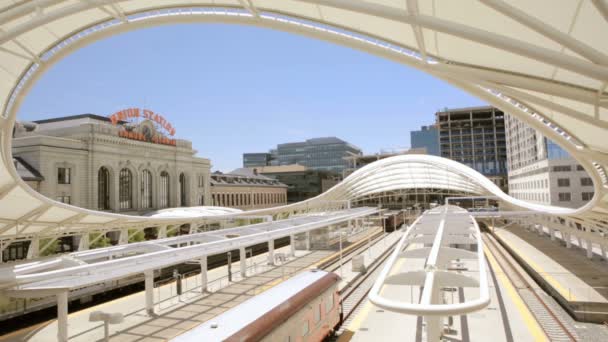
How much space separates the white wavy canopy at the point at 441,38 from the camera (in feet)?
22.7

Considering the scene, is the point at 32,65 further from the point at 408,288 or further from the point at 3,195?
the point at 408,288

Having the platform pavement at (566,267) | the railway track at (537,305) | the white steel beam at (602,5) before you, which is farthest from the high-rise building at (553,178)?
the white steel beam at (602,5)

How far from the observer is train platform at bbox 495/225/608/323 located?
19.8 meters

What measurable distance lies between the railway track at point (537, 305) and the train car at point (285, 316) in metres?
9.20

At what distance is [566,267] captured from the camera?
29375 millimetres

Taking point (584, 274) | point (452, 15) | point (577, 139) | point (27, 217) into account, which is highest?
point (452, 15)

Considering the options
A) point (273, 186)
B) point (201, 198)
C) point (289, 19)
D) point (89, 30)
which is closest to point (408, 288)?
point (289, 19)

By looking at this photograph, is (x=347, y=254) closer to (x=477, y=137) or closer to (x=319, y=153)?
(x=477, y=137)

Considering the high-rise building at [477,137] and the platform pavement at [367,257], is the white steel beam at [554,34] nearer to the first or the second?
the platform pavement at [367,257]

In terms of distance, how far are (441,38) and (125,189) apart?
48.7 meters

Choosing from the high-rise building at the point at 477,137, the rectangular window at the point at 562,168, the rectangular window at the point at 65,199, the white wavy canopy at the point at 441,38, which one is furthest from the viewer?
the high-rise building at the point at 477,137

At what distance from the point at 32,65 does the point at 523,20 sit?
13.7m

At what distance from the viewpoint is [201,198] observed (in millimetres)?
65375

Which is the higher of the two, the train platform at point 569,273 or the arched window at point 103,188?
the arched window at point 103,188
